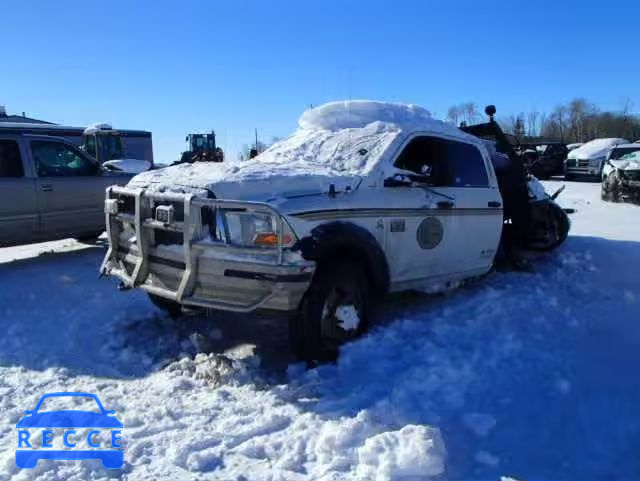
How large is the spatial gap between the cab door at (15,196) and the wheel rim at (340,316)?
5373 millimetres

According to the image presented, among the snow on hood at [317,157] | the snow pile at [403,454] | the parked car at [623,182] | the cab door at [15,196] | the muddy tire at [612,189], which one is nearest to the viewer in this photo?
the snow pile at [403,454]

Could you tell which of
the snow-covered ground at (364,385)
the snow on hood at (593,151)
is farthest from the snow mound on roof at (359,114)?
the snow on hood at (593,151)

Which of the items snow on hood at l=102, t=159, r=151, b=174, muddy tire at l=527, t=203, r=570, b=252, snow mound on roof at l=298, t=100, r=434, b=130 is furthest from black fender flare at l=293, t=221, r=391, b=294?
snow on hood at l=102, t=159, r=151, b=174

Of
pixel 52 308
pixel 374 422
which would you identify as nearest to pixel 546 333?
pixel 374 422

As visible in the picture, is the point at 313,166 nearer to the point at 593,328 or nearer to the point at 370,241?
the point at 370,241

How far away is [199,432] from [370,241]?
2.01 meters

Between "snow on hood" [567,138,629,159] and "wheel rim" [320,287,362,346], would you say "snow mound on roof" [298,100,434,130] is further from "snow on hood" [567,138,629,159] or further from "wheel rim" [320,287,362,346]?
"snow on hood" [567,138,629,159]

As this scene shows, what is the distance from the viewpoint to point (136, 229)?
4504mm

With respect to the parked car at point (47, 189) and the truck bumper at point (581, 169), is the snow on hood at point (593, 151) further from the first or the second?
the parked car at point (47, 189)

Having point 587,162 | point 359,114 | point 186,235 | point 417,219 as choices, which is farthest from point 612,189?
point 186,235

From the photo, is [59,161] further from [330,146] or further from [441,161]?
[441,161]

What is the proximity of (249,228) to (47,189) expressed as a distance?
525cm

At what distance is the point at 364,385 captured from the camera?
157 inches

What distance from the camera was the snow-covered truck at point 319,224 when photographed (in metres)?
4.05
